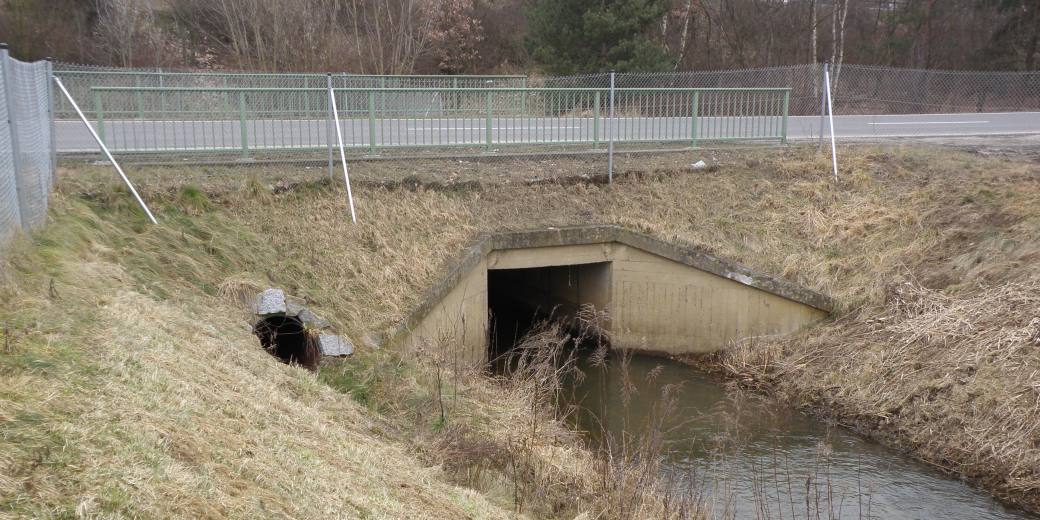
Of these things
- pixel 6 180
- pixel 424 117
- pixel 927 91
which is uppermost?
pixel 927 91

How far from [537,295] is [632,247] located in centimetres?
298

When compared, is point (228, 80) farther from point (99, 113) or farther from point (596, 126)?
point (596, 126)

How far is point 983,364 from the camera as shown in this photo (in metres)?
9.94

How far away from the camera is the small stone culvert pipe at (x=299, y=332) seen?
29.8 feet

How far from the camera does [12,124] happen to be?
7324mm

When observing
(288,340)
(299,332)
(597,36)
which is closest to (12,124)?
(299,332)

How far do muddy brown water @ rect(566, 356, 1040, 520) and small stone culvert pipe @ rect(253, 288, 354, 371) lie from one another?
8.64 ft

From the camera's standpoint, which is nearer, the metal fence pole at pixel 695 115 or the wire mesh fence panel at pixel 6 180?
the wire mesh fence panel at pixel 6 180

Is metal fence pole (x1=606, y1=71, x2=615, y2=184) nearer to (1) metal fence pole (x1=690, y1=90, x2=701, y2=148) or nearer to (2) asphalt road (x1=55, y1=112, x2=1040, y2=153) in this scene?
(2) asphalt road (x1=55, y1=112, x2=1040, y2=153)

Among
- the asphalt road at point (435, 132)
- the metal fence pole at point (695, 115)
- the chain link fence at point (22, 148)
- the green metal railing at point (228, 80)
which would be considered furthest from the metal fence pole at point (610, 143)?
the chain link fence at point (22, 148)

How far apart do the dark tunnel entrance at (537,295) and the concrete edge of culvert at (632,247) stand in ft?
2.30

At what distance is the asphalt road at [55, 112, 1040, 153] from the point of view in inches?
481

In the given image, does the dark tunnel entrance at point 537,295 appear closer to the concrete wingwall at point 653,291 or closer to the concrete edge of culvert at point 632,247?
the concrete wingwall at point 653,291

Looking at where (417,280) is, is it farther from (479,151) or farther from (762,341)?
(762,341)
